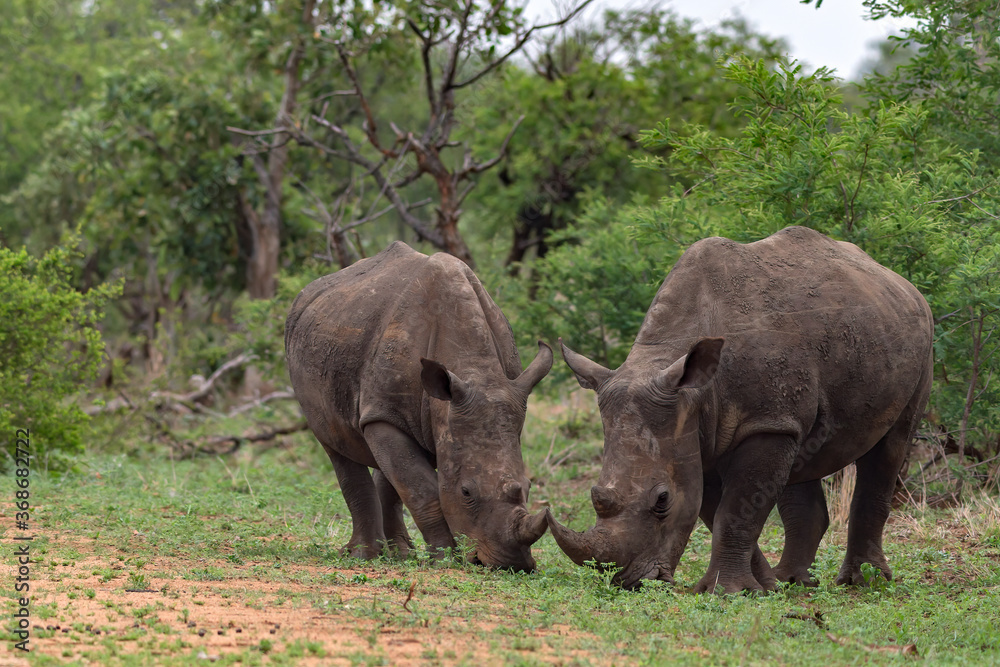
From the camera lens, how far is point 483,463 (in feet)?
23.0

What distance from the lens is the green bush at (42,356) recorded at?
11.9 metres

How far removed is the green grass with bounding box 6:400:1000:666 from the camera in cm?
495

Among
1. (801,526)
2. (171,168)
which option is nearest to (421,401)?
(801,526)

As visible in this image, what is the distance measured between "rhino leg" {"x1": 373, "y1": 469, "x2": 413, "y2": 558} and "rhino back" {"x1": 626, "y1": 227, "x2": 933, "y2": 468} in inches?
95.6

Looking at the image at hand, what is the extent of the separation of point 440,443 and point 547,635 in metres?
2.16

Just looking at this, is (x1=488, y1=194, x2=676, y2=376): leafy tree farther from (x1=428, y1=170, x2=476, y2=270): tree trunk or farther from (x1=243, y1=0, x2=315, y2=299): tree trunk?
(x1=243, y1=0, x2=315, y2=299): tree trunk

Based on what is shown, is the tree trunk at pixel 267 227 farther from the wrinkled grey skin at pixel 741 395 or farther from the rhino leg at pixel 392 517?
the wrinkled grey skin at pixel 741 395

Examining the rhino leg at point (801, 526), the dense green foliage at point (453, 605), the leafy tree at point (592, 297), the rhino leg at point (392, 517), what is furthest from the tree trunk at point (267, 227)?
the rhino leg at point (801, 526)

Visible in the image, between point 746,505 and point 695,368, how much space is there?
0.95m

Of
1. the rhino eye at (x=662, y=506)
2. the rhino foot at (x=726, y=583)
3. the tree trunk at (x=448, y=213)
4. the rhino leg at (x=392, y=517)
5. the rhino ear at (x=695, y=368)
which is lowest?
the rhino leg at (x=392, y=517)

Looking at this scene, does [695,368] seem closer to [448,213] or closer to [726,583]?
[726,583]

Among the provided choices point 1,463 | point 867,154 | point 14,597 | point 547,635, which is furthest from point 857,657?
point 1,463

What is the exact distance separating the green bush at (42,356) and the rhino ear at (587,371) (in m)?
7.04

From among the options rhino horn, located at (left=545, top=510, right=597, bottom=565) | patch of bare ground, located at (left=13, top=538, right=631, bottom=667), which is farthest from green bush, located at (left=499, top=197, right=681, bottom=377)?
patch of bare ground, located at (left=13, top=538, right=631, bottom=667)
